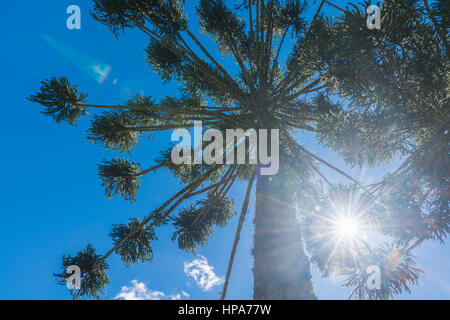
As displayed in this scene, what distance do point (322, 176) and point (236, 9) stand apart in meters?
3.66

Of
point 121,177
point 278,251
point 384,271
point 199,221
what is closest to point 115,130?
point 121,177

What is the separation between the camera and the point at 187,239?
4879mm

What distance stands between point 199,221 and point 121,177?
1840 mm

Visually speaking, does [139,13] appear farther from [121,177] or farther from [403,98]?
[403,98]

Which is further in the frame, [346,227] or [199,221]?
[199,221]

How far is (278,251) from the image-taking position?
277cm

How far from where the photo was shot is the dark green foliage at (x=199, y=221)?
16.0 feet

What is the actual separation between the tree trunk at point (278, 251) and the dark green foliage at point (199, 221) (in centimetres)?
190
